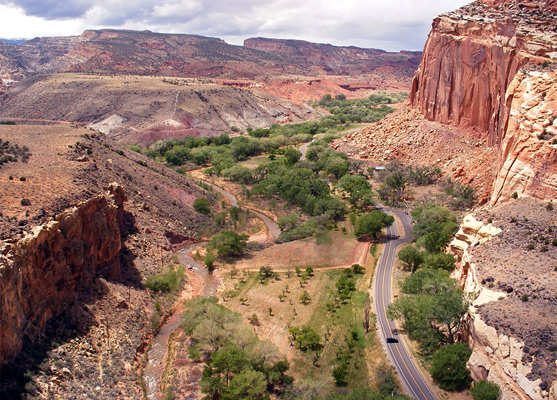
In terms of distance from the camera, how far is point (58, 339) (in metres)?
33.2

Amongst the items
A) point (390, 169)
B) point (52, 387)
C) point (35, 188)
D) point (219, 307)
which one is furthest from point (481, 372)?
point (390, 169)

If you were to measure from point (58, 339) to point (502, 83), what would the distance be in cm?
6206

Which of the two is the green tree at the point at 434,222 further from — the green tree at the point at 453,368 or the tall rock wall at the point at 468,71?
the green tree at the point at 453,368

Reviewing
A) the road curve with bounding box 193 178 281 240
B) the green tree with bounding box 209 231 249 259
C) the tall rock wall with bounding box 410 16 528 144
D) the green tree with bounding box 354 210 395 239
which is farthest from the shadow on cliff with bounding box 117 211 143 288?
the tall rock wall with bounding box 410 16 528 144

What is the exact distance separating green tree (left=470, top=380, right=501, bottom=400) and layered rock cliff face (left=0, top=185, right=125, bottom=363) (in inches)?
1190

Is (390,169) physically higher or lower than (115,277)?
higher

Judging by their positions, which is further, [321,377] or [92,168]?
[92,168]

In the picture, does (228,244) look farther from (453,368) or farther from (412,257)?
(453,368)

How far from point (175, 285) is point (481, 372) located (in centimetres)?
3176

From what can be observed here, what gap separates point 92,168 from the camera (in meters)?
54.7

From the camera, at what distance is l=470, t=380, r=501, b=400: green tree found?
27453 millimetres

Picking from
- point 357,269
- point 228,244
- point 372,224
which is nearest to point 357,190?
point 372,224

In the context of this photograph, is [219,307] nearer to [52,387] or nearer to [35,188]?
[52,387]

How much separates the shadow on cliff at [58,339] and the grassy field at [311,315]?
1216 cm
